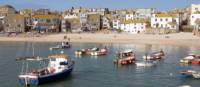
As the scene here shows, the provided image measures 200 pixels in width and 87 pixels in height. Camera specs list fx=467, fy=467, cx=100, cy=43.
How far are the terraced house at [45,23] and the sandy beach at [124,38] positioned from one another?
11.3 meters

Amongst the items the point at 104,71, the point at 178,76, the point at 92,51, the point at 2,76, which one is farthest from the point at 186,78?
the point at 92,51

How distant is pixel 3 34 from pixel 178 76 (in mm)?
96380

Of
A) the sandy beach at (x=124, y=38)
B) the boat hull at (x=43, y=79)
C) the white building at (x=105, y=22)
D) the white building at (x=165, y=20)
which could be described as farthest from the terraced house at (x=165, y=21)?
the boat hull at (x=43, y=79)

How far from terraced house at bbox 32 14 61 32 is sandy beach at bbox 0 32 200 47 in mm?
11279

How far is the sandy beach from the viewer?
107 meters

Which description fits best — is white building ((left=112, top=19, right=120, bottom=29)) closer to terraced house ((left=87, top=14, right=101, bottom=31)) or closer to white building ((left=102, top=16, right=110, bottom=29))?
white building ((left=102, top=16, right=110, bottom=29))

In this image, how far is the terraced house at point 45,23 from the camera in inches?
5527

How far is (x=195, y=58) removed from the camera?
62500 millimetres

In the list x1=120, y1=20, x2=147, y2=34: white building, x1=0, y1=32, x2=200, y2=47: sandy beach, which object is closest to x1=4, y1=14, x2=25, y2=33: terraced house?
x1=0, y1=32, x2=200, y2=47: sandy beach

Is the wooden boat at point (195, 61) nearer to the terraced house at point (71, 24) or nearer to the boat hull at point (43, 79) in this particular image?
the boat hull at point (43, 79)

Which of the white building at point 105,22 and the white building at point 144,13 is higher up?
A: the white building at point 144,13

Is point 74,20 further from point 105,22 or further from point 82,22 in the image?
point 105,22

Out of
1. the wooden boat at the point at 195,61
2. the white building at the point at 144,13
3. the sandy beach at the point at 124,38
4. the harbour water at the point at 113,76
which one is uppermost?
the white building at the point at 144,13

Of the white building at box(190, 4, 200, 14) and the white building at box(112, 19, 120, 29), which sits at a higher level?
the white building at box(190, 4, 200, 14)
